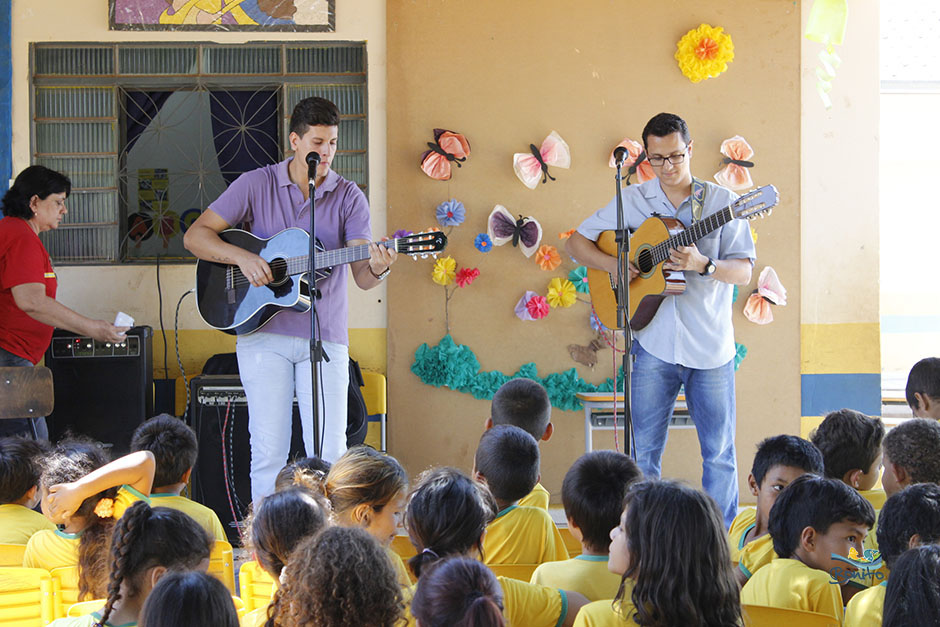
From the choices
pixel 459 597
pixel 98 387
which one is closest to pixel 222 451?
pixel 98 387

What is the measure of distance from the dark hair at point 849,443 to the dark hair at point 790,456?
0.92ft

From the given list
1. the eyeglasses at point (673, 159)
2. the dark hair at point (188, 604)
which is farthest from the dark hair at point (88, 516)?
the eyeglasses at point (673, 159)

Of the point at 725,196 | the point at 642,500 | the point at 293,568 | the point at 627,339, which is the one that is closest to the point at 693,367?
the point at 627,339

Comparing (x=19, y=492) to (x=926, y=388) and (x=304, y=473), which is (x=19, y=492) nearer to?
(x=304, y=473)

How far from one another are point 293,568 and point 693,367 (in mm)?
2385

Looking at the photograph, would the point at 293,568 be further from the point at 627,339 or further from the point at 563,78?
the point at 563,78

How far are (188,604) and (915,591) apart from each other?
3.94ft

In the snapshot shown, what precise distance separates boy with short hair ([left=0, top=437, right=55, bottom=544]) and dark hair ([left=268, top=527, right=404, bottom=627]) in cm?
154

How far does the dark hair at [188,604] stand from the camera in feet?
5.01

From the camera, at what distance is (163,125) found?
5.35 metres

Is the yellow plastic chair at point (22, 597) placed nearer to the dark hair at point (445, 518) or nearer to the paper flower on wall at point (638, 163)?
the dark hair at point (445, 518)

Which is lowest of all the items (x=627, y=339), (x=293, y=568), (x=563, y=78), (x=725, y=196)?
(x=293, y=568)

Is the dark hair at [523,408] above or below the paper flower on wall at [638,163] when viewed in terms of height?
below

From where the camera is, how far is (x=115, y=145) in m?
5.32
